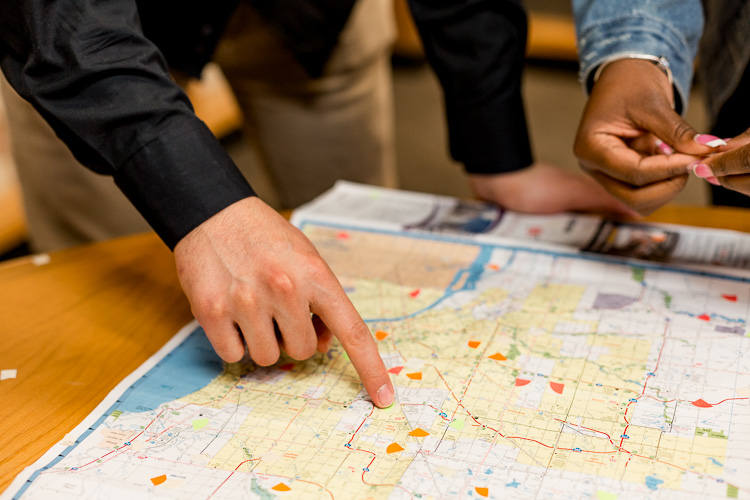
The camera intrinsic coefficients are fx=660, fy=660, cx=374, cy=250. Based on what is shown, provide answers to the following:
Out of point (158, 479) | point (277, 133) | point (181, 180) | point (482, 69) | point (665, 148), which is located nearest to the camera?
point (158, 479)

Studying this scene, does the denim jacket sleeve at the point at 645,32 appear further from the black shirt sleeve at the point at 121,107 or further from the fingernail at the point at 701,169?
the black shirt sleeve at the point at 121,107

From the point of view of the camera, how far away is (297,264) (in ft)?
1.88

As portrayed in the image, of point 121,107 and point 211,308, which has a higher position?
point 121,107

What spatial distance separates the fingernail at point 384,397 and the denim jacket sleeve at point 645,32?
480 mm

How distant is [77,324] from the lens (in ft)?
2.42

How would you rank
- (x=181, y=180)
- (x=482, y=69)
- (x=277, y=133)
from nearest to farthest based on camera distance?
(x=181, y=180) < (x=482, y=69) < (x=277, y=133)

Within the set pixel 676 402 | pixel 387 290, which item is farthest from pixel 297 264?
pixel 676 402

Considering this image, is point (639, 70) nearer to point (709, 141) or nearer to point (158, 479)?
point (709, 141)

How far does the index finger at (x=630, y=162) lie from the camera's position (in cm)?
68

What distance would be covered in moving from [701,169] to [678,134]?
42mm

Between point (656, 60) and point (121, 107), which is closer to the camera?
point (121, 107)

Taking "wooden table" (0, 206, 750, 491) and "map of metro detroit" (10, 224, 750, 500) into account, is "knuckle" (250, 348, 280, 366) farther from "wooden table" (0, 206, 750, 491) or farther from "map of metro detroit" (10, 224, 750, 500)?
"wooden table" (0, 206, 750, 491)

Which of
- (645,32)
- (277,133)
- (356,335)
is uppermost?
(645,32)

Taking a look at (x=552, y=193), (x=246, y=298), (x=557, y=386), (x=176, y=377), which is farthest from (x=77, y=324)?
(x=552, y=193)
